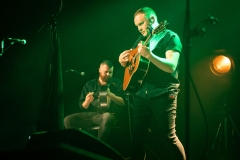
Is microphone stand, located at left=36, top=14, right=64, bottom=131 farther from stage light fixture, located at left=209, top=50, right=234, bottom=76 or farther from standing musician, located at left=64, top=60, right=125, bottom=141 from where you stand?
stage light fixture, located at left=209, top=50, right=234, bottom=76

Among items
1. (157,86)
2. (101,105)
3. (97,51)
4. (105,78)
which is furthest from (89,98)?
(157,86)

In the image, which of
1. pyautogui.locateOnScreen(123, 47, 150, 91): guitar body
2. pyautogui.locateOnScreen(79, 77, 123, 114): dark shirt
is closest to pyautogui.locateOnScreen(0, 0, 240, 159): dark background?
pyautogui.locateOnScreen(79, 77, 123, 114): dark shirt

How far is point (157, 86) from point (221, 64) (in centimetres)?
232

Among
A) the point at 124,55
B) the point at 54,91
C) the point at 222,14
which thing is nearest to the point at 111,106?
the point at 124,55

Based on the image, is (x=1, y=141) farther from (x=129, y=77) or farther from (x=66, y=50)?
(x=129, y=77)

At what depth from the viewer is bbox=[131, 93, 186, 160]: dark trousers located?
2.86 m

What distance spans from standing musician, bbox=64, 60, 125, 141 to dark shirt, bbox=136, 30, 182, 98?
1342 millimetres

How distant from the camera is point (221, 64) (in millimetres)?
4879

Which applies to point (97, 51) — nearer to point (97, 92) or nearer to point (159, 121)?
point (97, 92)

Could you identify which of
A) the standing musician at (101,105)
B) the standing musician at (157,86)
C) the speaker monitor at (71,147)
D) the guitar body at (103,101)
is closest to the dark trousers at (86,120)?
the standing musician at (101,105)

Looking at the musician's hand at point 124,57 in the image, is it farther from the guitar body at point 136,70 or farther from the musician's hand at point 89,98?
the musician's hand at point 89,98

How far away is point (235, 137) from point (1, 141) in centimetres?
414

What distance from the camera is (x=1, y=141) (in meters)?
5.06

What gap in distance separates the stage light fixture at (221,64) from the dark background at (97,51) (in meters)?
0.08
